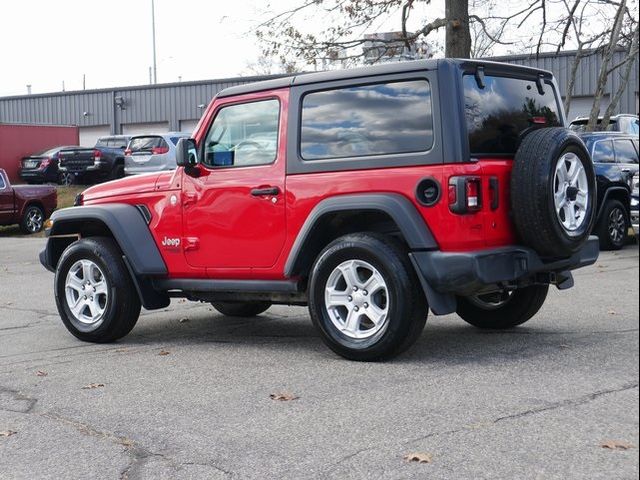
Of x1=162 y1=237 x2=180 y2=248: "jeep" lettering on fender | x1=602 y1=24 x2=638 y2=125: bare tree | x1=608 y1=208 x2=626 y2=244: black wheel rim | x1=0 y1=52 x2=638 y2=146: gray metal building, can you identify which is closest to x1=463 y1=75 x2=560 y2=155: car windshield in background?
x1=602 y1=24 x2=638 y2=125: bare tree

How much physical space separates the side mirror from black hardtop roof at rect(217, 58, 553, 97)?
475 mm

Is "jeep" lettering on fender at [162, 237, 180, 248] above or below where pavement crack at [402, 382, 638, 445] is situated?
above

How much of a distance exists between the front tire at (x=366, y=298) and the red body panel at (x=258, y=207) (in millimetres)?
341

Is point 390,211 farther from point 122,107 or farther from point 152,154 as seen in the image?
point 122,107


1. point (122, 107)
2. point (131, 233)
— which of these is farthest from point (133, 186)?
point (122, 107)

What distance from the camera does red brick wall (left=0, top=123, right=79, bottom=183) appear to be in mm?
36947

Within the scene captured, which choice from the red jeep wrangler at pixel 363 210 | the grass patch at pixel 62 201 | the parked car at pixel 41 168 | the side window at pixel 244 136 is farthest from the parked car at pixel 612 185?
the parked car at pixel 41 168

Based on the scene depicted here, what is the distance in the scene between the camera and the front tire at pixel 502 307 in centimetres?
729

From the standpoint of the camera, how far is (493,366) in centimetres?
605

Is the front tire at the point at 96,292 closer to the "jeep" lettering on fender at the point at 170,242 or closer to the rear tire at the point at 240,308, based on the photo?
the "jeep" lettering on fender at the point at 170,242

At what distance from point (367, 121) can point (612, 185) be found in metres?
9.59

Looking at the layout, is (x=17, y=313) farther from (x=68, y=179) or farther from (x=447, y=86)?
(x=68, y=179)

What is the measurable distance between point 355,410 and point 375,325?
1186 mm

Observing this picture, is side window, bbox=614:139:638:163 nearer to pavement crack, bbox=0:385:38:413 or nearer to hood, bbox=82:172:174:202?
hood, bbox=82:172:174:202
